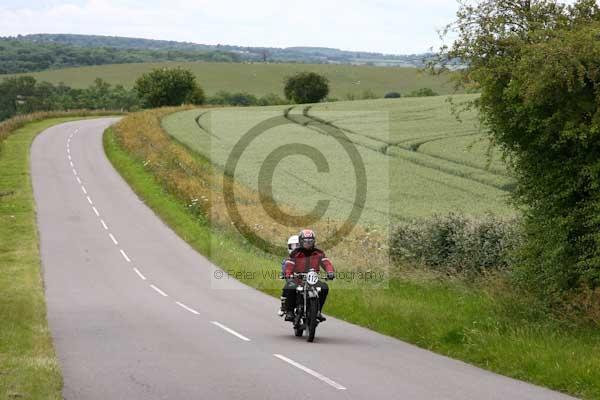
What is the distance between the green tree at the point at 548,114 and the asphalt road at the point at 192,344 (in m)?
3.75

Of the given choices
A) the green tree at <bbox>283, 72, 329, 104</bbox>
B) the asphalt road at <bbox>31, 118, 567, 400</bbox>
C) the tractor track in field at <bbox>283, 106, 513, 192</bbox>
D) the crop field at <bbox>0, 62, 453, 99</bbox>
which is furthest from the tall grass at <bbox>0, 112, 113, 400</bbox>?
the crop field at <bbox>0, 62, 453, 99</bbox>

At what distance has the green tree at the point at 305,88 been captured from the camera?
12100cm

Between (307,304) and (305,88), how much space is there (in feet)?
347

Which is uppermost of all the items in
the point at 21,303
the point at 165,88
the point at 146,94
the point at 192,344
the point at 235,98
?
the point at 192,344

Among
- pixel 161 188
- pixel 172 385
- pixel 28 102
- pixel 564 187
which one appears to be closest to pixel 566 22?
pixel 564 187

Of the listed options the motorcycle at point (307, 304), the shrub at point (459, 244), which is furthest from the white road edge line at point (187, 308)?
the shrub at point (459, 244)

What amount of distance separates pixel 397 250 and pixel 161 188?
24.7 metres

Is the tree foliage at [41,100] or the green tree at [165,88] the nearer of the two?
the green tree at [165,88]

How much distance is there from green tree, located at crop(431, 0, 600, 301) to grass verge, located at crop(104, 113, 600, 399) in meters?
1.22

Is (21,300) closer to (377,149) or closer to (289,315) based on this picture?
(289,315)

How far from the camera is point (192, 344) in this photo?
1595 centimetres

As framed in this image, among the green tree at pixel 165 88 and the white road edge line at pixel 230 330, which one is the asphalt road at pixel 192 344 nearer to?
the white road edge line at pixel 230 330

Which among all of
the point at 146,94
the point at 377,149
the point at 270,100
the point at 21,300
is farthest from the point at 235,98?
the point at 21,300

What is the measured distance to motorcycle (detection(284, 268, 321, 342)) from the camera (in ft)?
53.6
